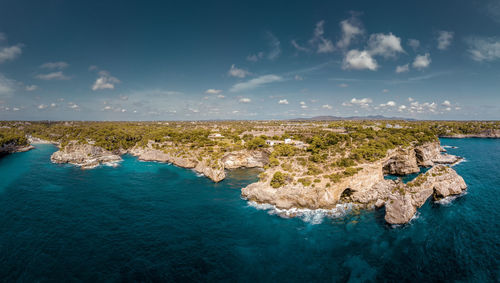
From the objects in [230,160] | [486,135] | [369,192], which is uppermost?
[486,135]

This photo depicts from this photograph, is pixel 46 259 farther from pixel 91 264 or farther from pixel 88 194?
pixel 88 194

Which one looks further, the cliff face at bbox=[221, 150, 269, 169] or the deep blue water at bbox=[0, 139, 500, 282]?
the cliff face at bbox=[221, 150, 269, 169]

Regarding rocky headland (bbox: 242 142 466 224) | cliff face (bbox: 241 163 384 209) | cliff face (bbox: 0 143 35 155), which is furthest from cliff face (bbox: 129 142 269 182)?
cliff face (bbox: 0 143 35 155)

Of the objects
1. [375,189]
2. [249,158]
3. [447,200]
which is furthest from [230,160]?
[447,200]

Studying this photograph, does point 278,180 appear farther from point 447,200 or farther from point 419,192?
point 447,200

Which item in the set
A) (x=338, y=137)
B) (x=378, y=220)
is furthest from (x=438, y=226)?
(x=338, y=137)

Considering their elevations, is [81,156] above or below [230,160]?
above

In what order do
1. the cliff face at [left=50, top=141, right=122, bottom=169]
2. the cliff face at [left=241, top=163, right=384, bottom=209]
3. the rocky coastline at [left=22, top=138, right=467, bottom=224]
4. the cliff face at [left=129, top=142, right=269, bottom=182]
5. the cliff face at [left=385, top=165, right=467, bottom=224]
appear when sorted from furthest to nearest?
the cliff face at [left=50, top=141, right=122, bottom=169] → the cliff face at [left=129, top=142, right=269, bottom=182] → the cliff face at [left=241, top=163, right=384, bottom=209] → the rocky coastline at [left=22, top=138, right=467, bottom=224] → the cliff face at [left=385, top=165, right=467, bottom=224]

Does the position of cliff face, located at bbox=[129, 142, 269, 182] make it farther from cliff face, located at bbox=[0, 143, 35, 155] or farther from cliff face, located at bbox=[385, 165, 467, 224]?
cliff face, located at bbox=[0, 143, 35, 155]
